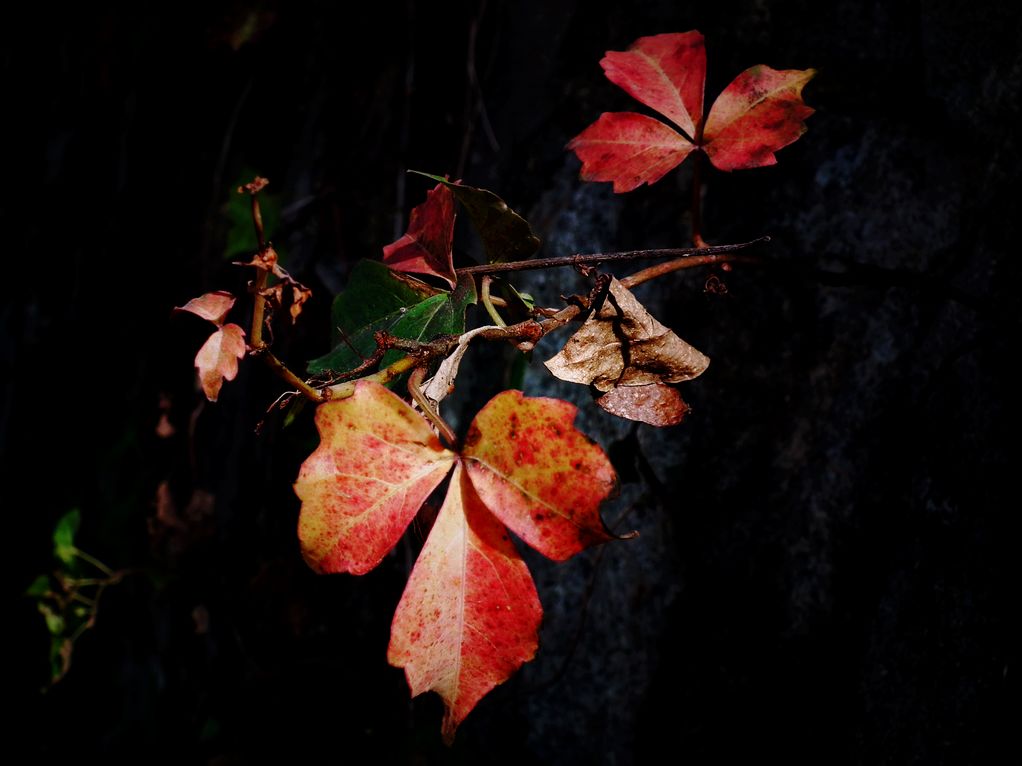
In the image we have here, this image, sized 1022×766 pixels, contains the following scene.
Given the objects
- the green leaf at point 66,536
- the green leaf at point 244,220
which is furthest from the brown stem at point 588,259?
the green leaf at point 66,536

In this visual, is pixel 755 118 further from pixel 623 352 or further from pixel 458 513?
pixel 458 513

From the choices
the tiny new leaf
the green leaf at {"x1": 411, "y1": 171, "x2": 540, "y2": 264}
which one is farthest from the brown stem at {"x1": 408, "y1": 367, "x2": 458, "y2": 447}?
the green leaf at {"x1": 411, "y1": 171, "x2": 540, "y2": 264}

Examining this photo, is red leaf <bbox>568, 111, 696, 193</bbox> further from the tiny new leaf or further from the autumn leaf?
the tiny new leaf

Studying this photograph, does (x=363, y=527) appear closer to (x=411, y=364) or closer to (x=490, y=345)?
(x=411, y=364)

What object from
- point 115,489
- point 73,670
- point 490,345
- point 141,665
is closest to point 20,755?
point 73,670

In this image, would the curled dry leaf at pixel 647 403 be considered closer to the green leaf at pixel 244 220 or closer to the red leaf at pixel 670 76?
the red leaf at pixel 670 76

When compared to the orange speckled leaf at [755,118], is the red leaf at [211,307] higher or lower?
lower
